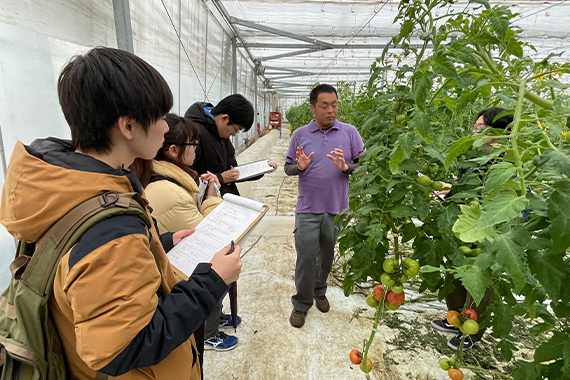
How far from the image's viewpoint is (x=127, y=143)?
0.78 metres

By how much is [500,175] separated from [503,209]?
82mm

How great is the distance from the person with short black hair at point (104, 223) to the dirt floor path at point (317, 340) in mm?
1372

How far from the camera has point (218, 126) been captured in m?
2.30

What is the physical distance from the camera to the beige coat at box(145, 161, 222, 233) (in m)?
1.42

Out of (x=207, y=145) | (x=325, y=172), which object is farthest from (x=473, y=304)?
(x=207, y=145)

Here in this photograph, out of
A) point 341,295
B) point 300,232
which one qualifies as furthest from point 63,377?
point 341,295

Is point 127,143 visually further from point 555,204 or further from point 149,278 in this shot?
point 555,204

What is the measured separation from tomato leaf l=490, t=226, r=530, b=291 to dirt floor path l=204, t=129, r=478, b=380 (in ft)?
5.57

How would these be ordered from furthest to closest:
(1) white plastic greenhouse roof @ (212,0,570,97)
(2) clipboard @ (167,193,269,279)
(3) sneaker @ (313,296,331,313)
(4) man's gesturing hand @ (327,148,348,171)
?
(1) white plastic greenhouse roof @ (212,0,570,97)
(3) sneaker @ (313,296,331,313)
(4) man's gesturing hand @ (327,148,348,171)
(2) clipboard @ (167,193,269,279)

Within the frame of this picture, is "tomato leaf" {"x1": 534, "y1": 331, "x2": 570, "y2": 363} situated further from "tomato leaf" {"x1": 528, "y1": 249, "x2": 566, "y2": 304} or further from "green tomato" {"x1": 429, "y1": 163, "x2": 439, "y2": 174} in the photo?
"green tomato" {"x1": 429, "y1": 163, "x2": 439, "y2": 174}

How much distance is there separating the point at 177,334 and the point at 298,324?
176cm

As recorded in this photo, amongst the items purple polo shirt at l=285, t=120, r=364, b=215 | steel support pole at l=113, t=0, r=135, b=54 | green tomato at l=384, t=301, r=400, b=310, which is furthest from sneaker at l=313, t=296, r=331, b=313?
steel support pole at l=113, t=0, r=135, b=54

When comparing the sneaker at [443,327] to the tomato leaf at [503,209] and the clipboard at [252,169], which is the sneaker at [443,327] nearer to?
the clipboard at [252,169]

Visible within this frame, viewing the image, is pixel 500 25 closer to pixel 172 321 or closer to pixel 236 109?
pixel 172 321
